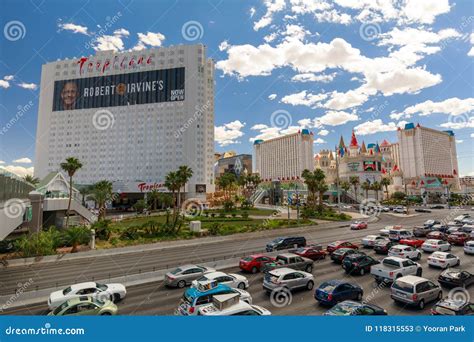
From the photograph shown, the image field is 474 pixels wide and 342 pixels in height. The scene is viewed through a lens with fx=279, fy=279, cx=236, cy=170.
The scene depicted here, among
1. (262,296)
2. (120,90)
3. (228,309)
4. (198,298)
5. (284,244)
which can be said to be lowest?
(262,296)

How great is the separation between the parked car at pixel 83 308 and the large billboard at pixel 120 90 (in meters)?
104

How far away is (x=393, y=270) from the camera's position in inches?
728

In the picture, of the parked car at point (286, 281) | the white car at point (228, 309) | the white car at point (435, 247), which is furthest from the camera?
the white car at point (435, 247)

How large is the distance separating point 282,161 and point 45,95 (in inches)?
5606

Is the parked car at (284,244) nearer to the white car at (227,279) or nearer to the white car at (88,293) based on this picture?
the white car at (227,279)

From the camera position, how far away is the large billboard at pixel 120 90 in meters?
112

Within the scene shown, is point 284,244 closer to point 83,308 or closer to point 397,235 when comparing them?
point 397,235

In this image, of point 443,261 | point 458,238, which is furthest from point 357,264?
point 458,238

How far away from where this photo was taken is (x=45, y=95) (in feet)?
400

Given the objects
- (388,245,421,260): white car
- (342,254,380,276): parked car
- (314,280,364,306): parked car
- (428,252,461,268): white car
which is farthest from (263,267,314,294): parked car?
(428,252,461,268): white car

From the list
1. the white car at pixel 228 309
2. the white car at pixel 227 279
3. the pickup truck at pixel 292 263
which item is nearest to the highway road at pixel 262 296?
the white car at pixel 227 279

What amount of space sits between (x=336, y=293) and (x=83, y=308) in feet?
42.5

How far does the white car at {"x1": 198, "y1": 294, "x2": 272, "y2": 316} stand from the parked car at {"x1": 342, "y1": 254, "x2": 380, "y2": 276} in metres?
11.6

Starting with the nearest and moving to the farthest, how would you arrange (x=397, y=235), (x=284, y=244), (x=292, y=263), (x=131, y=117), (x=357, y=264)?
1. (x=357, y=264)
2. (x=292, y=263)
3. (x=284, y=244)
4. (x=397, y=235)
5. (x=131, y=117)
